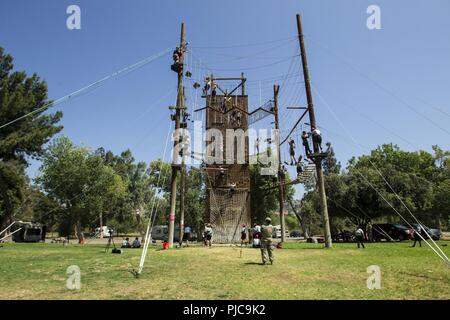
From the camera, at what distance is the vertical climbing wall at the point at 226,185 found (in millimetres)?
30594

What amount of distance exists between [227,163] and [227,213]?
15.7 feet

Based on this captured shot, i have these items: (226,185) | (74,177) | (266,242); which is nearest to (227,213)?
(226,185)

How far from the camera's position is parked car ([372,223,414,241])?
33438 millimetres

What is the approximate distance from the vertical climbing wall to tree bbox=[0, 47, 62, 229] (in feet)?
68.3

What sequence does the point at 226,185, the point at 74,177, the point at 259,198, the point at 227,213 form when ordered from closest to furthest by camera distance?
the point at 227,213
the point at 226,185
the point at 74,177
the point at 259,198

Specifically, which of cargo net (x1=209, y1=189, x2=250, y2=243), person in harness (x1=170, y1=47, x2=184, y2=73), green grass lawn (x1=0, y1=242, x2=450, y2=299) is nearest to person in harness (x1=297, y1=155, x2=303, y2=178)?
cargo net (x1=209, y1=189, x2=250, y2=243)

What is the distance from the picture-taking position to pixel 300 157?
24750mm

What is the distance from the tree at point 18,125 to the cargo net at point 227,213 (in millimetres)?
22775

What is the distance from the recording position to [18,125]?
3769cm

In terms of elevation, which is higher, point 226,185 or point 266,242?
point 226,185

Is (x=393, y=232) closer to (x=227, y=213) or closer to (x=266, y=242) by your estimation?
(x=227, y=213)
